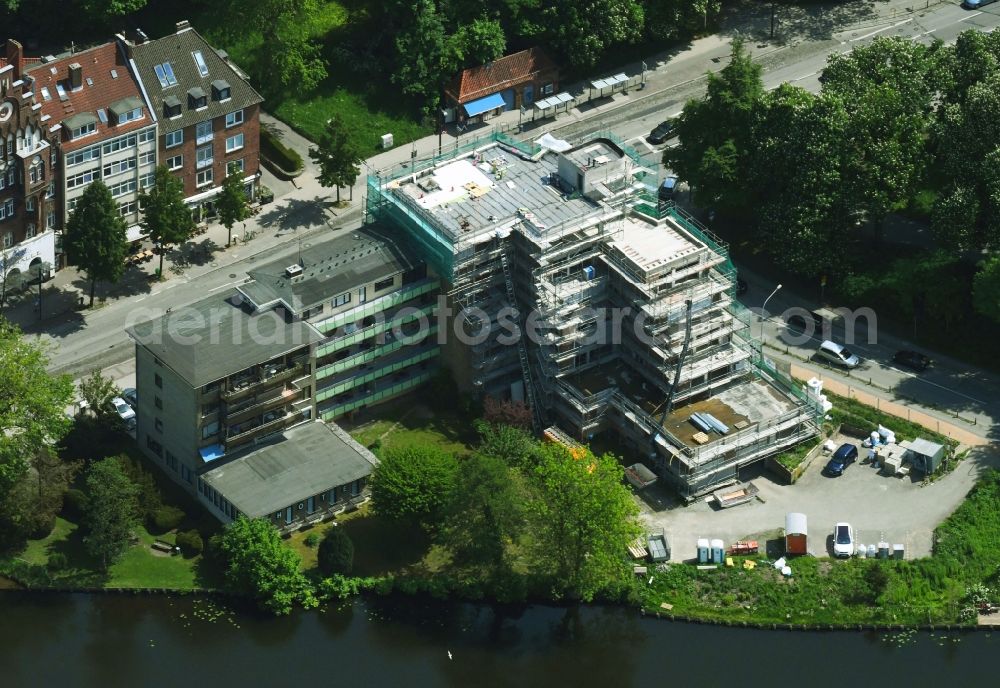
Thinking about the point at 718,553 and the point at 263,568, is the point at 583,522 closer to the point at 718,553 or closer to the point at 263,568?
the point at 718,553

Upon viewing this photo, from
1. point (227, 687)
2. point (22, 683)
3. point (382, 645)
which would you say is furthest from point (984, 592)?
point (22, 683)

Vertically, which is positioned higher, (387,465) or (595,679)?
(387,465)

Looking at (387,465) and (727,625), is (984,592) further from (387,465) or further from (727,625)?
(387,465)

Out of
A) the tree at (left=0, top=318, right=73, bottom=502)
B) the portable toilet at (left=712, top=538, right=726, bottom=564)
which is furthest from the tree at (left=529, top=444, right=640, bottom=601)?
the tree at (left=0, top=318, right=73, bottom=502)

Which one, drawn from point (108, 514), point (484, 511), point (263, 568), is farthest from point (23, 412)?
point (484, 511)

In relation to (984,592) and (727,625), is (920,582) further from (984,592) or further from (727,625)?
(727,625)
